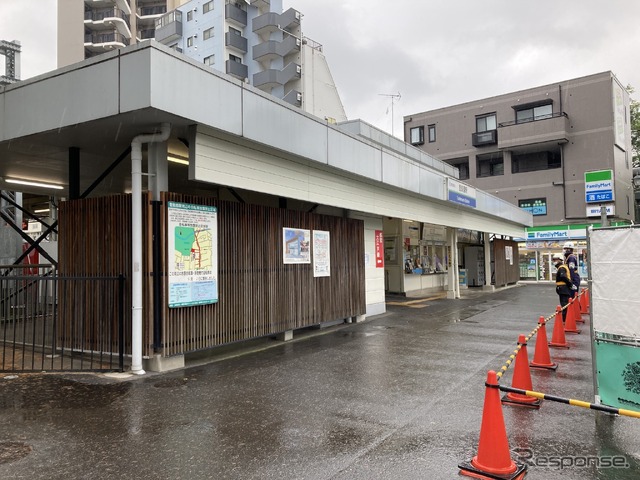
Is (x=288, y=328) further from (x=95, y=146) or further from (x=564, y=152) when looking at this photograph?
(x=564, y=152)

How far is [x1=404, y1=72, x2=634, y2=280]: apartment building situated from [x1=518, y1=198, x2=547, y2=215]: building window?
0.07 m

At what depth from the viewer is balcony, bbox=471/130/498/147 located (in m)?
37.1

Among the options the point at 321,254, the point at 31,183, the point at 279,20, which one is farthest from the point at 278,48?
the point at 321,254

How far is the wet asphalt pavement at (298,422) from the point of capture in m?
3.94

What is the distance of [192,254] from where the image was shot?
748cm

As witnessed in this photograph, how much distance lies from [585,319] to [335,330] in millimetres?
7825

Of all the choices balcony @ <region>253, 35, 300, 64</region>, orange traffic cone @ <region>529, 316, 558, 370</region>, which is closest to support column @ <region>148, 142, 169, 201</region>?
orange traffic cone @ <region>529, 316, 558, 370</region>

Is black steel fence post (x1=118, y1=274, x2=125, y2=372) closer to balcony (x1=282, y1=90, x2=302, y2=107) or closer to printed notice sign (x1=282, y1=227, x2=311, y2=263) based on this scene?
printed notice sign (x1=282, y1=227, x2=311, y2=263)

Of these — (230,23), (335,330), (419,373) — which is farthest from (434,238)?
(230,23)

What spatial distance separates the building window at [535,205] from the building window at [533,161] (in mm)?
2738

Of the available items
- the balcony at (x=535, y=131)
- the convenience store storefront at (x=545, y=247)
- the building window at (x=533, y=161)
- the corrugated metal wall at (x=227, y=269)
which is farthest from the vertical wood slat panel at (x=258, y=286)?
the building window at (x=533, y=161)

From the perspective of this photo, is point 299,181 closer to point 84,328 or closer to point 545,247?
point 84,328

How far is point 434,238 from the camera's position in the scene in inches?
877

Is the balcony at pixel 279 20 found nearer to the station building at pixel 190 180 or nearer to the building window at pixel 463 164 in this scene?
the building window at pixel 463 164
